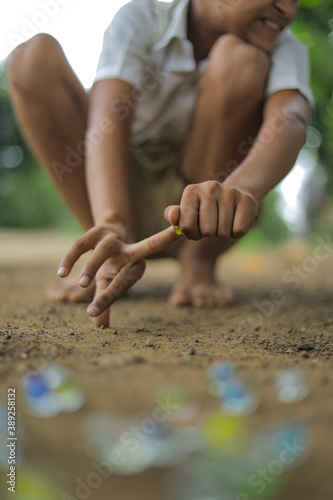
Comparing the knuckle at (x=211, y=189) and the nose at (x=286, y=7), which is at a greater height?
the nose at (x=286, y=7)

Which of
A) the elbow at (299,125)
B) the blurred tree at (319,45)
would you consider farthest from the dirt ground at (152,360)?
the blurred tree at (319,45)

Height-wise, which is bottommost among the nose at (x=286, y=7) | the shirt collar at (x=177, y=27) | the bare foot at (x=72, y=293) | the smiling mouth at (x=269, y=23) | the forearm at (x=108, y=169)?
the bare foot at (x=72, y=293)

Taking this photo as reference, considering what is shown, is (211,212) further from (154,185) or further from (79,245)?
(154,185)

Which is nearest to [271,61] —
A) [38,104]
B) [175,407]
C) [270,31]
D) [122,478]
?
[270,31]

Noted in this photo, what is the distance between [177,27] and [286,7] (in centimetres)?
37

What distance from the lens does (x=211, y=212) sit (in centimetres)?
97

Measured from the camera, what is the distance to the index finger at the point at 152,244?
3.23 feet

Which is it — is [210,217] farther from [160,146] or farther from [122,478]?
[160,146]

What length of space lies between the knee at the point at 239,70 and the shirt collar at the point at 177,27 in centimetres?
17

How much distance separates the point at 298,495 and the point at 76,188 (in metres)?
1.43

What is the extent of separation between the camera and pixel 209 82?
161 cm

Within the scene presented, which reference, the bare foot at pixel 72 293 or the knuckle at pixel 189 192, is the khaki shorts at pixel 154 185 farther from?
the knuckle at pixel 189 192

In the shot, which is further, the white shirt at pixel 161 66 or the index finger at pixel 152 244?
the white shirt at pixel 161 66

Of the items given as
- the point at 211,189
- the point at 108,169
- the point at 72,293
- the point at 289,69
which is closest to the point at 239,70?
the point at 289,69
